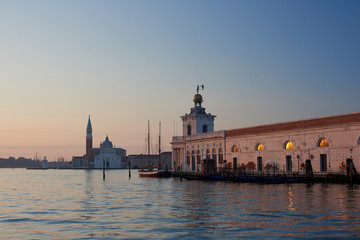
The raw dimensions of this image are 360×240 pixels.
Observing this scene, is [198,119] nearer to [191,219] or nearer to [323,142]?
[323,142]

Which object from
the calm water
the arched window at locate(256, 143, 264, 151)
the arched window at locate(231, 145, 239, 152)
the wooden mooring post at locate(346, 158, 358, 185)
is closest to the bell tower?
the arched window at locate(231, 145, 239, 152)

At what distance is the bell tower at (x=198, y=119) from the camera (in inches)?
3674

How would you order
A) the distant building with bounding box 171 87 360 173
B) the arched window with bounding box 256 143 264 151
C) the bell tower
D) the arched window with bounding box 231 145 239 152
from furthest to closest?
the bell tower
the arched window with bounding box 231 145 239 152
the arched window with bounding box 256 143 264 151
the distant building with bounding box 171 87 360 173

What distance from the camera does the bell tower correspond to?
9331 centimetres

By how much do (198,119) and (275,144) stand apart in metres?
27.1

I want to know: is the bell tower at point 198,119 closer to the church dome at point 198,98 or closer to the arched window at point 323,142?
the church dome at point 198,98

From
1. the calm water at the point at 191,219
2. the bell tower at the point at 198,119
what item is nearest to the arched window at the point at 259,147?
the bell tower at the point at 198,119

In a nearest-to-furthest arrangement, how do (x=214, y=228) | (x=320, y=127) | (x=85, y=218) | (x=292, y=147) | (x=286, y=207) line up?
(x=214, y=228), (x=85, y=218), (x=286, y=207), (x=320, y=127), (x=292, y=147)

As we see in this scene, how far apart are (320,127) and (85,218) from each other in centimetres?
4137

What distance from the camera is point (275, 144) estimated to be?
68.5 meters

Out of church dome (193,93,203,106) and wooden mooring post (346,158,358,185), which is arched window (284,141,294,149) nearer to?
wooden mooring post (346,158,358,185)

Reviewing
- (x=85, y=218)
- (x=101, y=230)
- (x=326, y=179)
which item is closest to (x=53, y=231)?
(x=101, y=230)

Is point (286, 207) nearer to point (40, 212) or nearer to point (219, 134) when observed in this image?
point (40, 212)

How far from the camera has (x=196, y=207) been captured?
30875mm
